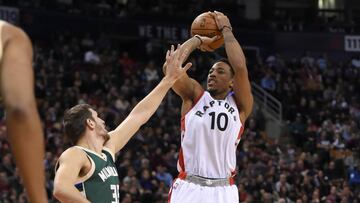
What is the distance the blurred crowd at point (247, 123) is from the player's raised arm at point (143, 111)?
8.33m

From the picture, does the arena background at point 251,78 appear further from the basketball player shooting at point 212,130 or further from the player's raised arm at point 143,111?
the player's raised arm at point 143,111

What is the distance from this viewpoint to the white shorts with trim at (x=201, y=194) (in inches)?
249

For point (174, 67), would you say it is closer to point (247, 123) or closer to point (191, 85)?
point (191, 85)

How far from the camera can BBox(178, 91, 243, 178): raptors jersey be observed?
638 centimetres

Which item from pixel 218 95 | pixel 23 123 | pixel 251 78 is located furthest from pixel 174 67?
pixel 251 78

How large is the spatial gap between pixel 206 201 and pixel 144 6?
71.1 feet

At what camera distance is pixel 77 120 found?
461 centimetres

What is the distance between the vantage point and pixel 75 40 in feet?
75.9

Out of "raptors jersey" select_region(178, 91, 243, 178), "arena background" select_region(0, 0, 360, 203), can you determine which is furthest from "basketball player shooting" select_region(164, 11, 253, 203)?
"arena background" select_region(0, 0, 360, 203)

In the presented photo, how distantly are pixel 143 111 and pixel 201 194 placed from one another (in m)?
1.61

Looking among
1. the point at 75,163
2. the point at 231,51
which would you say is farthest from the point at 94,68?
the point at 75,163

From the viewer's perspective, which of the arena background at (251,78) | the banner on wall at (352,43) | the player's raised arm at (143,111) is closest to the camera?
the player's raised arm at (143,111)

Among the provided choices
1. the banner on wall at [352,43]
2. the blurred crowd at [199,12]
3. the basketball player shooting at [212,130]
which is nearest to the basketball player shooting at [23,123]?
the basketball player shooting at [212,130]

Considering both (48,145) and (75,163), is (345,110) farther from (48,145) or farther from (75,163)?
(75,163)
